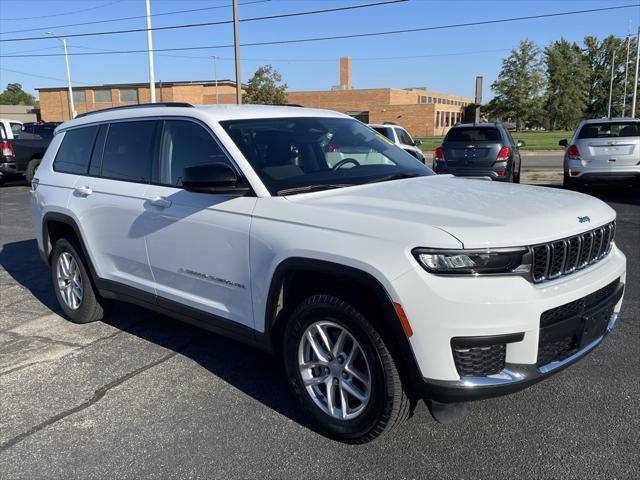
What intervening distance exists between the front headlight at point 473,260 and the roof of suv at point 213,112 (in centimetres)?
188

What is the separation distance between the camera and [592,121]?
12.3m

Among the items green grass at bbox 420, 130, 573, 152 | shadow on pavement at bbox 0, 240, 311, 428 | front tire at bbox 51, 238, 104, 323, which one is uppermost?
front tire at bbox 51, 238, 104, 323

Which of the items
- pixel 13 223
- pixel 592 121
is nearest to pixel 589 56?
pixel 592 121

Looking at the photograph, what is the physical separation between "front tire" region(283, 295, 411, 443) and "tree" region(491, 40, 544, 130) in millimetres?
69908

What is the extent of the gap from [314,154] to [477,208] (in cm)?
134

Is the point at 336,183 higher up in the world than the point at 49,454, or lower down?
higher up

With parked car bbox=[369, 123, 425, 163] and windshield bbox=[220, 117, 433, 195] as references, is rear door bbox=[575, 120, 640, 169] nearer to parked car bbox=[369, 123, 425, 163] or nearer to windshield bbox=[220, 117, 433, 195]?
parked car bbox=[369, 123, 425, 163]

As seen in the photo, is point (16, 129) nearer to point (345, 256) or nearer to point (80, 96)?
point (345, 256)

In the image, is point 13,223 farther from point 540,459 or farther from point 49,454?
point 540,459

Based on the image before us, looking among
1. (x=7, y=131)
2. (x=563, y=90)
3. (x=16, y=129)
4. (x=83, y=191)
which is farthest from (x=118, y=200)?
(x=563, y=90)

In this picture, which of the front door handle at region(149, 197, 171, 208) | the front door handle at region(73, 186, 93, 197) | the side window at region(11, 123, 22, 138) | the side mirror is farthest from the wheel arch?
the side window at region(11, 123, 22, 138)

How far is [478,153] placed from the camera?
1242 centimetres

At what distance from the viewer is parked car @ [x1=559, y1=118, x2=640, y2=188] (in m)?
11.6

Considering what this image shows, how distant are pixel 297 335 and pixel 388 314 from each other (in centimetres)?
68
